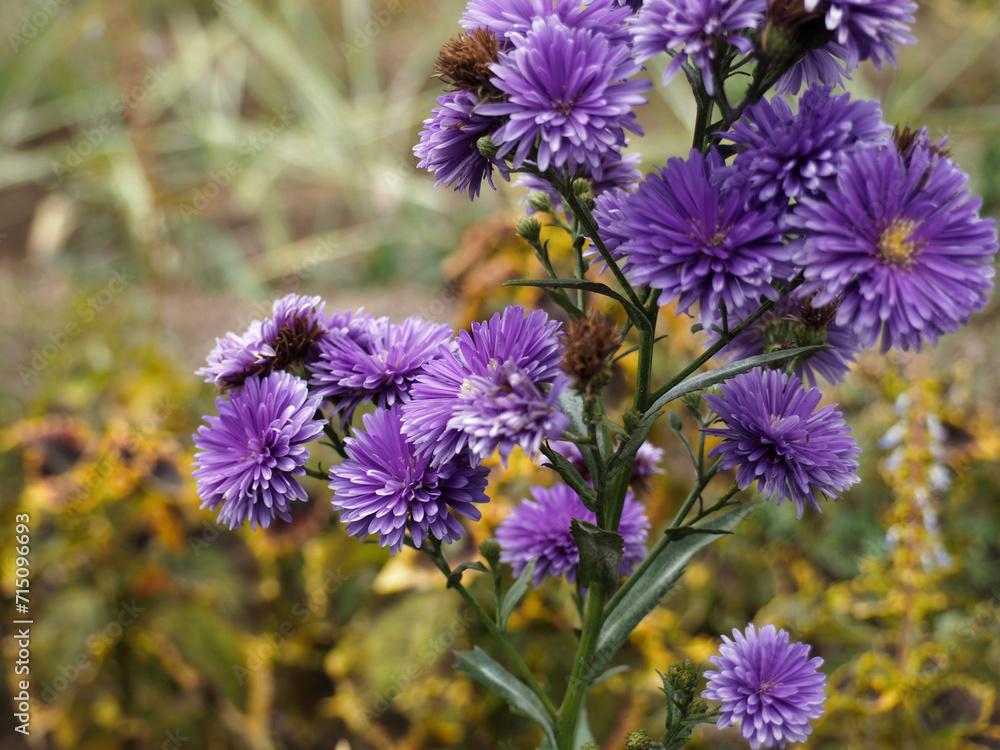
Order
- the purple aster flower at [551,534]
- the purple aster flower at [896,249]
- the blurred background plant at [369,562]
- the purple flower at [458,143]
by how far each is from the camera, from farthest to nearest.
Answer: the blurred background plant at [369,562] → the purple aster flower at [551,534] → the purple flower at [458,143] → the purple aster flower at [896,249]

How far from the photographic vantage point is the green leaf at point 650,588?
0.86 m

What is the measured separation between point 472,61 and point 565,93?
10 centimetres

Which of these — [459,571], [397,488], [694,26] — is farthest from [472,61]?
[459,571]

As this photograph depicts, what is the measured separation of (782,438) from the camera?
0.75m

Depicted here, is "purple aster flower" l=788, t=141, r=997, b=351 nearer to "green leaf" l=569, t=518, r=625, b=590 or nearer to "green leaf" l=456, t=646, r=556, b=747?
"green leaf" l=569, t=518, r=625, b=590

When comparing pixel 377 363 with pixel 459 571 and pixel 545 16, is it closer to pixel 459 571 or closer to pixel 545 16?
Result: pixel 459 571

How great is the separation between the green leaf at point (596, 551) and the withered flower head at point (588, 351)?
7.2 inches

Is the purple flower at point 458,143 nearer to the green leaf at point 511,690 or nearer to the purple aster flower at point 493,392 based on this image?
the purple aster flower at point 493,392

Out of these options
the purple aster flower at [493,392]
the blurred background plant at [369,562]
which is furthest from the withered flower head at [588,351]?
the blurred background plant at [369,562]

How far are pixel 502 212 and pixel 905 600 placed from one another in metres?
1.71

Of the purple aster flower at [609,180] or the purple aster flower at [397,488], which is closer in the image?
→ the purple aster flower at [397,488]

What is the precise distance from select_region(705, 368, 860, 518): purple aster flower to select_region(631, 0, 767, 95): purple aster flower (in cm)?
30

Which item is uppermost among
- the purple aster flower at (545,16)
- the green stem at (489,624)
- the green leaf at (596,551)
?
the purple aster flower at (545,16)

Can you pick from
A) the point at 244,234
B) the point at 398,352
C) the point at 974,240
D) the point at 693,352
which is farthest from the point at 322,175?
the point at 974,240
